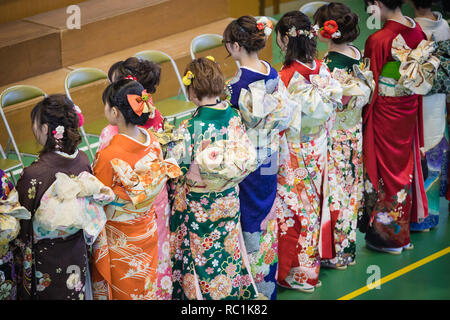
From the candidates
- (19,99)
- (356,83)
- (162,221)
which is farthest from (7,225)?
(19,99)

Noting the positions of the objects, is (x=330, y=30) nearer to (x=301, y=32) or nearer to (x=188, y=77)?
(x=301, y=32)

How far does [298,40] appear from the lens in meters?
4.21

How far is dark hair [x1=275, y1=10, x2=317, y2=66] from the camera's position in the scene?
13.8 ft

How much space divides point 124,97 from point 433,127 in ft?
8.28

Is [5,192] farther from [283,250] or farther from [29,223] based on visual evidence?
[283,250]

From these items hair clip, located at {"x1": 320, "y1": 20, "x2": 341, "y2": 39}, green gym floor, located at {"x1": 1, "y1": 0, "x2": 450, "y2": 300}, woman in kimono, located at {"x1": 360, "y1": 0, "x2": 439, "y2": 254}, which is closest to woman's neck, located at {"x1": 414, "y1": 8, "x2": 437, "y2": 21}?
woman in kimono, located at {"x1": 360, "y1": 0, "x2": 439, "y2": 254}

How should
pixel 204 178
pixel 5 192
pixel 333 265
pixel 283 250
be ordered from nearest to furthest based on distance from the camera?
pixel 5 192 < pixel 204 178 < pixel 283 250 < pixel 333 265

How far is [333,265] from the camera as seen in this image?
4820mm

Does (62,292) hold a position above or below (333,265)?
above

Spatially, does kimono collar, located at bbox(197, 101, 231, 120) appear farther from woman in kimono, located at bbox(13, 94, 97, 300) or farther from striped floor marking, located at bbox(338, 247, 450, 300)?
striped floor marking, located at bbox(338, 247, 450, 300)

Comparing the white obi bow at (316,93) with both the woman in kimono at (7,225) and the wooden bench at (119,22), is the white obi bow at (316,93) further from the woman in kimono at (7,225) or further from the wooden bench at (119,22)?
the wooden bench at (119,22)

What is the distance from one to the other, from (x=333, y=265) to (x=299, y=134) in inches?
38.9

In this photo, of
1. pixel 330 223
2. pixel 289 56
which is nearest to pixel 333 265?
pixel 330 223

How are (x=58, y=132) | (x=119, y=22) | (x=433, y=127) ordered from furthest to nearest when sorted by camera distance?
1. (x=119, y=22)
2. (x=433, y=127)
3. (x=58, y=132)
